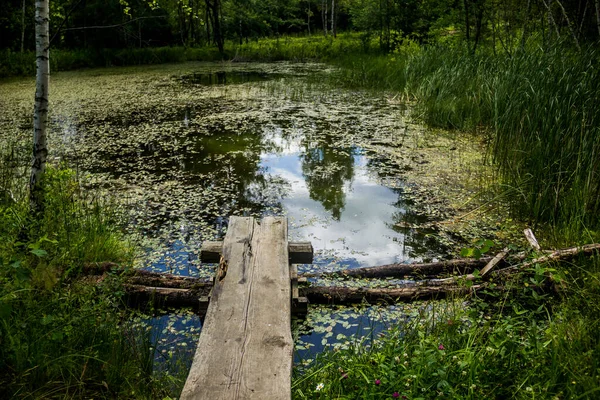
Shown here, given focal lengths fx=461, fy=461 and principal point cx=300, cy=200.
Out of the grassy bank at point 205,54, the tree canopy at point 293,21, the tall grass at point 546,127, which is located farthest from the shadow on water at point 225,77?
the tall grass at point 546,127

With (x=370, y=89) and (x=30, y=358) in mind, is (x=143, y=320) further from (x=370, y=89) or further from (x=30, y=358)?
(x=370, y=89)

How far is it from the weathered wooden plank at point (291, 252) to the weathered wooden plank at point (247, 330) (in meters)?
0.06

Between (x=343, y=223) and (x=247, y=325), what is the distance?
6.64ft

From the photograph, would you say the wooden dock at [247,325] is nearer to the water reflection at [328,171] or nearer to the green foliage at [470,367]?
the green foliage at [470,367]

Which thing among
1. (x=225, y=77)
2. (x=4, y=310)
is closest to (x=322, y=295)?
(x=4, y=310)

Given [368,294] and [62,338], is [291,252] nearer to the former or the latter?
[368,294]

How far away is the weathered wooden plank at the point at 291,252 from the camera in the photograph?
2723 mm

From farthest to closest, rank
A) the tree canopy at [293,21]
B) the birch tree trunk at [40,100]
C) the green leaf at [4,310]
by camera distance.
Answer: the tree canopy at [293,21] < the birch tree trunk at [40,100] < the green leaf at [4,310]

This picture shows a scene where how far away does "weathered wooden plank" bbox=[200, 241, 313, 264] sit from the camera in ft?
8.93

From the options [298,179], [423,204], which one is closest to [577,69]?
[423,204]

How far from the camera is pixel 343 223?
383 cm

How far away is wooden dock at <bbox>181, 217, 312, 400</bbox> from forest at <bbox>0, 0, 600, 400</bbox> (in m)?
0.19

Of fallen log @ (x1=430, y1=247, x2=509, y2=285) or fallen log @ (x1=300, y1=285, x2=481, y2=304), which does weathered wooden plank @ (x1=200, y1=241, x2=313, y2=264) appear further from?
fallen log @ (x1=430, y1=247, x2=509, y2=285)

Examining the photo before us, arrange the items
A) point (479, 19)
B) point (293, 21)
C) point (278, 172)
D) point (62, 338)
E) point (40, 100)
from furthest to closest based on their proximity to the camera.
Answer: point (293, 21)
point (479, 19)
point (278, 172)
point (40, 100)
point (62, 338)
